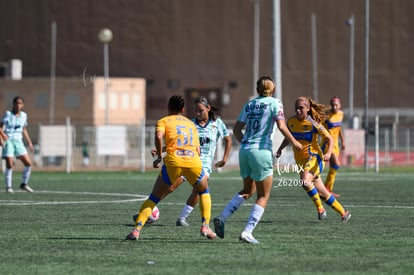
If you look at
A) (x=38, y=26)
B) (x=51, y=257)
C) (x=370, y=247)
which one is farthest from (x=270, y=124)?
(x=38, y=26)

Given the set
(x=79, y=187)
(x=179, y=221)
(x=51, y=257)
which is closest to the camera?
(x=51, y=257)

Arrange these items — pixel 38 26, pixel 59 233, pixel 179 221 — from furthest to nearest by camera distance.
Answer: pixel 38 26 < pixel 179 221 < pixel 59 233

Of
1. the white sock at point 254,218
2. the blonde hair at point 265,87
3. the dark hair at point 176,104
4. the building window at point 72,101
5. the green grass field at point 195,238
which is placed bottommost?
the green grass field at point 195,238

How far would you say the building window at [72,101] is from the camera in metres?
66.1

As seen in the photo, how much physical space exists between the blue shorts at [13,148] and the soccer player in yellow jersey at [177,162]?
12.9 metres

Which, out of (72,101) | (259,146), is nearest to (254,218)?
(259,146)

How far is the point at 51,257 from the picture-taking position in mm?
12945

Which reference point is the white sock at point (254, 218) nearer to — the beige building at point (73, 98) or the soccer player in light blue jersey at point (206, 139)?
the soccer player in light blue jersey at point (206, 139)

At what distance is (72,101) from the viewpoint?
6625cm

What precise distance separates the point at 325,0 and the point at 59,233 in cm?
5424

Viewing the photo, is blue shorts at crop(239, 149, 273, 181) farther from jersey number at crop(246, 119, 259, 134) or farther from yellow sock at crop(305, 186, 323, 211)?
yellow sock at crop(305, 186, 323, 211)

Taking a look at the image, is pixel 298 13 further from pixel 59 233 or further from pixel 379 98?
pixel 59 233

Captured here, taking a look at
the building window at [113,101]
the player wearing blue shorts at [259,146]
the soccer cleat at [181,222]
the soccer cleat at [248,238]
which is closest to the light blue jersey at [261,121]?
the player wearing blue shorts at [259,146]

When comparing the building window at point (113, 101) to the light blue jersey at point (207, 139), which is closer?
the light blue jersey at point (207, 139)
